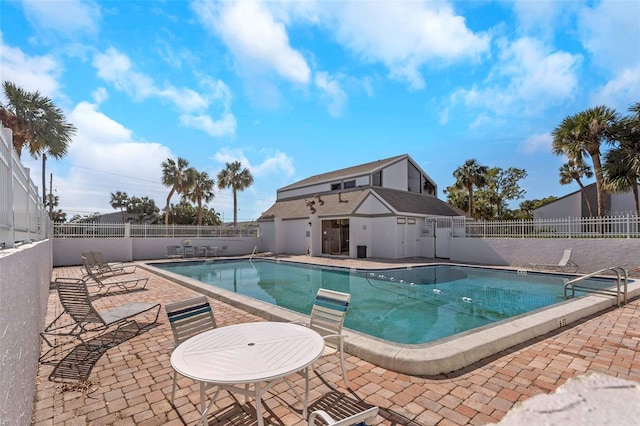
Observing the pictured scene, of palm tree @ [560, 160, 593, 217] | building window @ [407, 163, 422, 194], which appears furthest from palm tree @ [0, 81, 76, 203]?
palm tree @ [560, 160, 593, 217]

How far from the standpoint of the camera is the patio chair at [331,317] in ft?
→ 12.9

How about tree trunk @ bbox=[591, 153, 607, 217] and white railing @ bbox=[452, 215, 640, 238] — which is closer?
white railing @ bbox=[452, 215, 640, 238]

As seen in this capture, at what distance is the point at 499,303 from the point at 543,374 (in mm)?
6347

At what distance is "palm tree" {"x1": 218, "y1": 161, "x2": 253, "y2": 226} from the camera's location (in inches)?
1410

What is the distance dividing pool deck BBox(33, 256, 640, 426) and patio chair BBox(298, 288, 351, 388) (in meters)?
0.44

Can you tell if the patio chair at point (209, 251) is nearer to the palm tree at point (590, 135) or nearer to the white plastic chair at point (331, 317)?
the white plastic chair at point (331, 317)

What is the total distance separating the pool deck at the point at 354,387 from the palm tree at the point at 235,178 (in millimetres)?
31475

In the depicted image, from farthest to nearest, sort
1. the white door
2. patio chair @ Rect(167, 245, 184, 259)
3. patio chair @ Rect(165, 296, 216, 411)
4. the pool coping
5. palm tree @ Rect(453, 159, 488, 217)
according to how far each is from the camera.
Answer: palm tree @ Rect(453, 159, 488, 217), patio chair @ Rect(167, 245, 184, 259), the white door, the pool coping, patio chair @ Rect(165, 296, 216, 411)

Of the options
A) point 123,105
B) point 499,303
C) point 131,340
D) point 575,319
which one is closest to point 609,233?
point 499,303

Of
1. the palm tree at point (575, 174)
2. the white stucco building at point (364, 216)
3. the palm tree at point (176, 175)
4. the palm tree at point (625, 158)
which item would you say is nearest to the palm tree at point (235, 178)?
the palm tree at point (176, 175)

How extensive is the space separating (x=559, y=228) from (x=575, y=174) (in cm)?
1782

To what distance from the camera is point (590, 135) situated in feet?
54.3

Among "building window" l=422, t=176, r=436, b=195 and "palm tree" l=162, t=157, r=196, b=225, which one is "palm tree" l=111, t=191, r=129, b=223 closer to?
"palm tree" l=162, t=157, r=196, b=225

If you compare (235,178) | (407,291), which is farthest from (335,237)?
(235,178)
